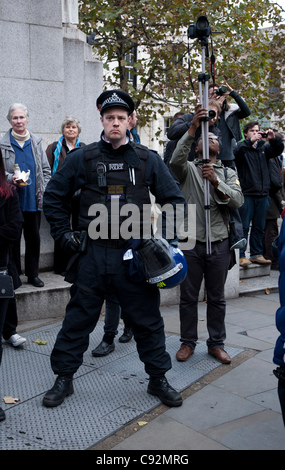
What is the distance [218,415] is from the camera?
387 cm

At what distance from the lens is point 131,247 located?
391 centimetres

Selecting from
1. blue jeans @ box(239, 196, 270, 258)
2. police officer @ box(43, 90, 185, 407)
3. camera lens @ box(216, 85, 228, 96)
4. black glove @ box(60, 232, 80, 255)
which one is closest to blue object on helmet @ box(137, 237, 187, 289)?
police officer @ box(43, 90, 185, 407)

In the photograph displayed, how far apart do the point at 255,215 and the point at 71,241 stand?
4.87m

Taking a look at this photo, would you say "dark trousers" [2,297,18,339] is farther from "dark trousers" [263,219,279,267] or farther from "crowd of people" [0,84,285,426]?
"dark trousers" [263,219,279,267]

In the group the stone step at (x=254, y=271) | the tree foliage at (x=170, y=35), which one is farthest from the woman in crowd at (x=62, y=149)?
the tree foliage at (x=170, y=35)

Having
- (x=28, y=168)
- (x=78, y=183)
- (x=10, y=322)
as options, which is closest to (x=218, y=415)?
(x=78, y=183)

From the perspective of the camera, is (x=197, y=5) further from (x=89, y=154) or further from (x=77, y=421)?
(x=77, y=421)

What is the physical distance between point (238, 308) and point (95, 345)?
2395 mm

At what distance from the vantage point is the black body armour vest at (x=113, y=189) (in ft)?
12.8

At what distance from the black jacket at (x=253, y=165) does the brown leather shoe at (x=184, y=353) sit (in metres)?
3.64

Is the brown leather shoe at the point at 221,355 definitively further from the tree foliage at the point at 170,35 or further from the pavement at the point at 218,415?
the tree foliage at the point at 170,35

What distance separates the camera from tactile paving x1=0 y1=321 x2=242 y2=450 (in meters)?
3.51

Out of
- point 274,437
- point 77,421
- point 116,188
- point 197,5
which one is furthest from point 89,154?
point 197,5

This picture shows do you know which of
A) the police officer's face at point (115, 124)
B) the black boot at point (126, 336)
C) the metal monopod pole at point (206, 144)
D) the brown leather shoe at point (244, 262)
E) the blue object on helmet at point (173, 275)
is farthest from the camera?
the brown leather shoe at point (244, 262)
